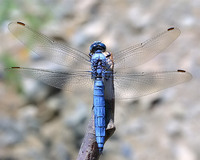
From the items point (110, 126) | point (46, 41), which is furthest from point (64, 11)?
point (110, 126)

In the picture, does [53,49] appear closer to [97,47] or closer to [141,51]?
[97,47]

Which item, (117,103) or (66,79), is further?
(117,103)

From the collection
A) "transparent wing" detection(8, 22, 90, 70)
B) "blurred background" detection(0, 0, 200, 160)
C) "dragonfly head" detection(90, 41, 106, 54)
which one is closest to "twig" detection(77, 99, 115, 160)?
"dragonfly head" detection(90, 41, 106, 54)

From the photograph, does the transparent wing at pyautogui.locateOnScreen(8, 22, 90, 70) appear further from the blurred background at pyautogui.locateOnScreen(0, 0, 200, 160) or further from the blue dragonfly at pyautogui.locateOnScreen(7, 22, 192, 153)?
the blurred background at pyautogui.locateOnScreen(0, 0, 200, 160)

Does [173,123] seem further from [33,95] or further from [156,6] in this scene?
[156,6]

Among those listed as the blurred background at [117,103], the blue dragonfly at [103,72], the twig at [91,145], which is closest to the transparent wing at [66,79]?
the blue dragonfly at [103,72]

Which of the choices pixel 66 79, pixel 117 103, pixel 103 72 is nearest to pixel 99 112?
pixel 103 72

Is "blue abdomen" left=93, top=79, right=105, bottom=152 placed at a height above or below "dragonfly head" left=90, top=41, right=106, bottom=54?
below
